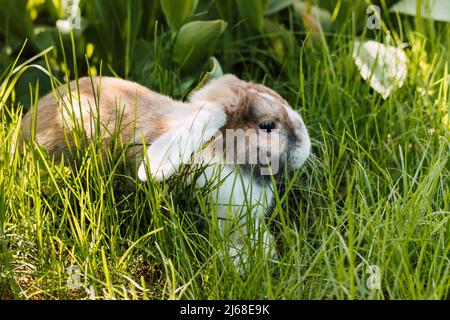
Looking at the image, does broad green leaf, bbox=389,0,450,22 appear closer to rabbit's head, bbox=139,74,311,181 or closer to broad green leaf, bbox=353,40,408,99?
broad green leaf, bbox=353,40,408,99

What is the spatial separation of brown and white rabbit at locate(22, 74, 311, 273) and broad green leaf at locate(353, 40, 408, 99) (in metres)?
0.67

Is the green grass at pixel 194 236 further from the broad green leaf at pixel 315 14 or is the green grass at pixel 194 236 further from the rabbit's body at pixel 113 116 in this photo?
the broad green leaf at pixel 315 14

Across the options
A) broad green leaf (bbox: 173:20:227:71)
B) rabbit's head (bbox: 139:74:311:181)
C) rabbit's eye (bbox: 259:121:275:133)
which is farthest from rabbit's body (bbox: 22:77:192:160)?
broad green leaf (bbox: 173:20:227:71)

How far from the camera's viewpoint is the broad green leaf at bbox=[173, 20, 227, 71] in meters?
3.41

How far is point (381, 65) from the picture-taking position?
11.5 feet

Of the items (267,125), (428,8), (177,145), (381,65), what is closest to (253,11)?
(381,65)

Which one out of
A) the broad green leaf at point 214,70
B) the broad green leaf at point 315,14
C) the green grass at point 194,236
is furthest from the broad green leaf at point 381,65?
the broad green leaf at point 214,70

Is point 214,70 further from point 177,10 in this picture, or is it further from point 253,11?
point 253,11

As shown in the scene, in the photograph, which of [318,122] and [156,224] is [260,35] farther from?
[156,224]

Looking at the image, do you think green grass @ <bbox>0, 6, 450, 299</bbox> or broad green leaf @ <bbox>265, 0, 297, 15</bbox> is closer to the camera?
green grass @ <bbox>0, 6, 450, 299</bbox>

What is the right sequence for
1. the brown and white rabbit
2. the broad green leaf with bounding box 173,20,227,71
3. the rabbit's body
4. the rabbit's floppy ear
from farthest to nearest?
the broad green leaf with bounding box 173,20,227,71 → the rabbit's body → the brown and white rabbit → the rabbit's floppy ear

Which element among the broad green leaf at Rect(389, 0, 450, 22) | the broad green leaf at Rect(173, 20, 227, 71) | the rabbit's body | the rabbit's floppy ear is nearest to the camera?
the rabbit's floppy ear
